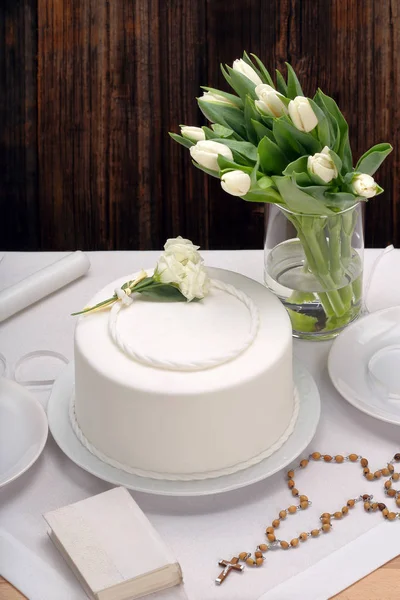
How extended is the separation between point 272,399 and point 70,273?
54 centimetres

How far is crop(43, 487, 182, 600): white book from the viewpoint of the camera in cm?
94

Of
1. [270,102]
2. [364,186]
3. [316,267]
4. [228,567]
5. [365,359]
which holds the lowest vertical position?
[228,567]

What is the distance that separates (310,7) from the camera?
2.07 metres

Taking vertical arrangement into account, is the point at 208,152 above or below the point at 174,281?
above

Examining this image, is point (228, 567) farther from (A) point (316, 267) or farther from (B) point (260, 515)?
(A) point (316, 267)

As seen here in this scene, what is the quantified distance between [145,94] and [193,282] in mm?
1059

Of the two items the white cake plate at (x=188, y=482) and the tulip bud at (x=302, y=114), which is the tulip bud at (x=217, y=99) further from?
the white cake plate at (x=188, y=482)

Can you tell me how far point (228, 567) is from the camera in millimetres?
1006

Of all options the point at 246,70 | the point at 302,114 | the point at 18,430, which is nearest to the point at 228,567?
the point at 18,430

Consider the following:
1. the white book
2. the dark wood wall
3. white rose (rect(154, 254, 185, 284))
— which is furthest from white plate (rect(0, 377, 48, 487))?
the dark wood wall

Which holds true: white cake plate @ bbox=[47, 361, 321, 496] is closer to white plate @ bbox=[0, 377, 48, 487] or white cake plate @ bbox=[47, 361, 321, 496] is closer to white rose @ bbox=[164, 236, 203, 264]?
white plate @ bbox=[0, 377, 48, 487]

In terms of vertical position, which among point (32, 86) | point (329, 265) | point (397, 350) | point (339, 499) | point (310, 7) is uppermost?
point (310, 7)

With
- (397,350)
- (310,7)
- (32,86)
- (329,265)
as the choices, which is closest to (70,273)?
(329,265)

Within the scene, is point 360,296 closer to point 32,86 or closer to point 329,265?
point 329,265
